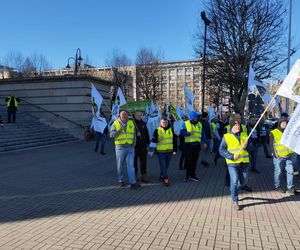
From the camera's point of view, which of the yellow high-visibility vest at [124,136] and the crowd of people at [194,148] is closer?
the crowd of people at [194,148]

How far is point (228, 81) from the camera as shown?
25047 mm

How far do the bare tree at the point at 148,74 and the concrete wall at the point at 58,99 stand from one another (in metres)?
18.7

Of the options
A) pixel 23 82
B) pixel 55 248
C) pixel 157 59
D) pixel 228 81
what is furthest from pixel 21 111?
pixel 157 59

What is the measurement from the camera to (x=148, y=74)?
139 ft

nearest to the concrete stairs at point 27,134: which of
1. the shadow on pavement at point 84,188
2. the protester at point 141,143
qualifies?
the shadow on pavement at point 84,188

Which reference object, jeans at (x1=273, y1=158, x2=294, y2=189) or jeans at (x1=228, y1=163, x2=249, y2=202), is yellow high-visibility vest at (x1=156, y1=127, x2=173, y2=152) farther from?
jeans at (x1=273, y1=158, x2=294, y2=189)

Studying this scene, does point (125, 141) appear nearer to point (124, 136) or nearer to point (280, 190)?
point (124, 136)

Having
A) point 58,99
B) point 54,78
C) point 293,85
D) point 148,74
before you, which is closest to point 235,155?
point 293,85

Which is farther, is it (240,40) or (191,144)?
(240,40)

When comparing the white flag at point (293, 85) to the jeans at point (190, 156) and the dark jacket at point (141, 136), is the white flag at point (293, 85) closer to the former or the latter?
the jeans at point (190, 156)

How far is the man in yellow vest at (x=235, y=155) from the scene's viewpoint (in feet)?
20.2

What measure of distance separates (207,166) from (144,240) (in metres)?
6.60

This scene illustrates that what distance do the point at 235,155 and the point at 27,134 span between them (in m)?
14.6

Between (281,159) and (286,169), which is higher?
(281,159)
